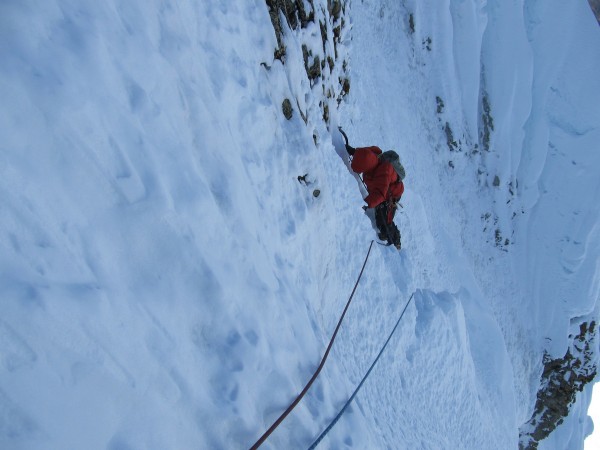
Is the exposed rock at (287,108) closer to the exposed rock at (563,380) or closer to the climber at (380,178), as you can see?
the climber at (380,178)

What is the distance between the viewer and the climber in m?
4.50

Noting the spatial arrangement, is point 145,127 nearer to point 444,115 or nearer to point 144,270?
point 144,270

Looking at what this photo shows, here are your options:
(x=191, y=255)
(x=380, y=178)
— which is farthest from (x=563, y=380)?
(x=191, y=255)

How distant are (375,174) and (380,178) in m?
0.06

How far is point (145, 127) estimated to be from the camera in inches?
77.2

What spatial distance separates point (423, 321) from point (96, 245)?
4020 mm

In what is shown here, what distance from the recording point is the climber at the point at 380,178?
177 inches

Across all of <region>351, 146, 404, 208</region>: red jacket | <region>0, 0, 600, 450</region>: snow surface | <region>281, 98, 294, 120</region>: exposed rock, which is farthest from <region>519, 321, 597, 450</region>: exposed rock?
<region>281, 98, 294, 120</region>: exposed rock

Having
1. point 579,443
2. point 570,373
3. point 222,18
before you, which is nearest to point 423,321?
point 222,18

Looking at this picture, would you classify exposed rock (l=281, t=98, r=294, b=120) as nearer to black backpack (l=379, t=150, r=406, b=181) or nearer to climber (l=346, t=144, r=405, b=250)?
climber (l=346, t=144, r=405, b=250)

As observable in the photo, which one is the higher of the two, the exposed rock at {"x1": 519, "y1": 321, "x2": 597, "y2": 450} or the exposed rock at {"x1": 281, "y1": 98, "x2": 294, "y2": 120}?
the exposed rock at {"x1": 519, "y1": 321, "x2": 597, "y2": 450}

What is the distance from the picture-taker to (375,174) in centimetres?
457

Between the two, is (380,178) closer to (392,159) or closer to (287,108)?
(392,159)

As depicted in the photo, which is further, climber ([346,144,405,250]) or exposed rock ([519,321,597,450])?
exposed rock ([519,321,597,450])
